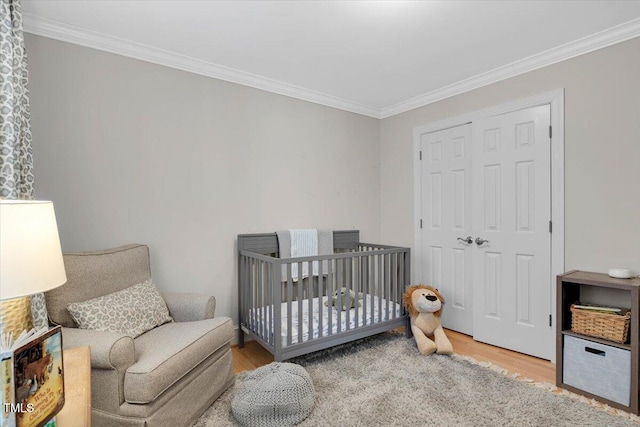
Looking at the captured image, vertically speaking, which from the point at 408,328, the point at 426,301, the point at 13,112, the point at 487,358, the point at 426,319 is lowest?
the point at 487,358

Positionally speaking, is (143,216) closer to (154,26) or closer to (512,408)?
(154,26)

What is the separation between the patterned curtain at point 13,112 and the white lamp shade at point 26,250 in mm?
864

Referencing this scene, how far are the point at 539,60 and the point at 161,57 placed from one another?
2909 millimetres

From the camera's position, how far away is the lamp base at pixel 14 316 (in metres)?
1.38

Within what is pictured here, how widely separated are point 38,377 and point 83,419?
0.70 ft

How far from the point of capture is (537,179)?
8.73ft

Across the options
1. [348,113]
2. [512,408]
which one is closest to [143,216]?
[348,113]

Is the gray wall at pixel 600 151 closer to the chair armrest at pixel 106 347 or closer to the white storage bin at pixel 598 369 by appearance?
the white storage bin at pixel 598 369

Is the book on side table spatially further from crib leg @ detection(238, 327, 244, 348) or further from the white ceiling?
crib leg @ detection(238, 327, 244, 348)

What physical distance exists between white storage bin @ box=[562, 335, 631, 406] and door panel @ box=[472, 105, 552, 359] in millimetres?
425

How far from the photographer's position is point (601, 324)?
211 cm

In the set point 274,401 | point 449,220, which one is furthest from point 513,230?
point 274,401

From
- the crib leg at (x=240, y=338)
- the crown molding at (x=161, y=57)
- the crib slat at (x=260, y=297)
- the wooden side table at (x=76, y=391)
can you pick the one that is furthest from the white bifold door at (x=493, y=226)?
the wooden side table at (x=76, y=391)

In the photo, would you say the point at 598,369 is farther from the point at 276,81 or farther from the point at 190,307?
the point at 276,81
